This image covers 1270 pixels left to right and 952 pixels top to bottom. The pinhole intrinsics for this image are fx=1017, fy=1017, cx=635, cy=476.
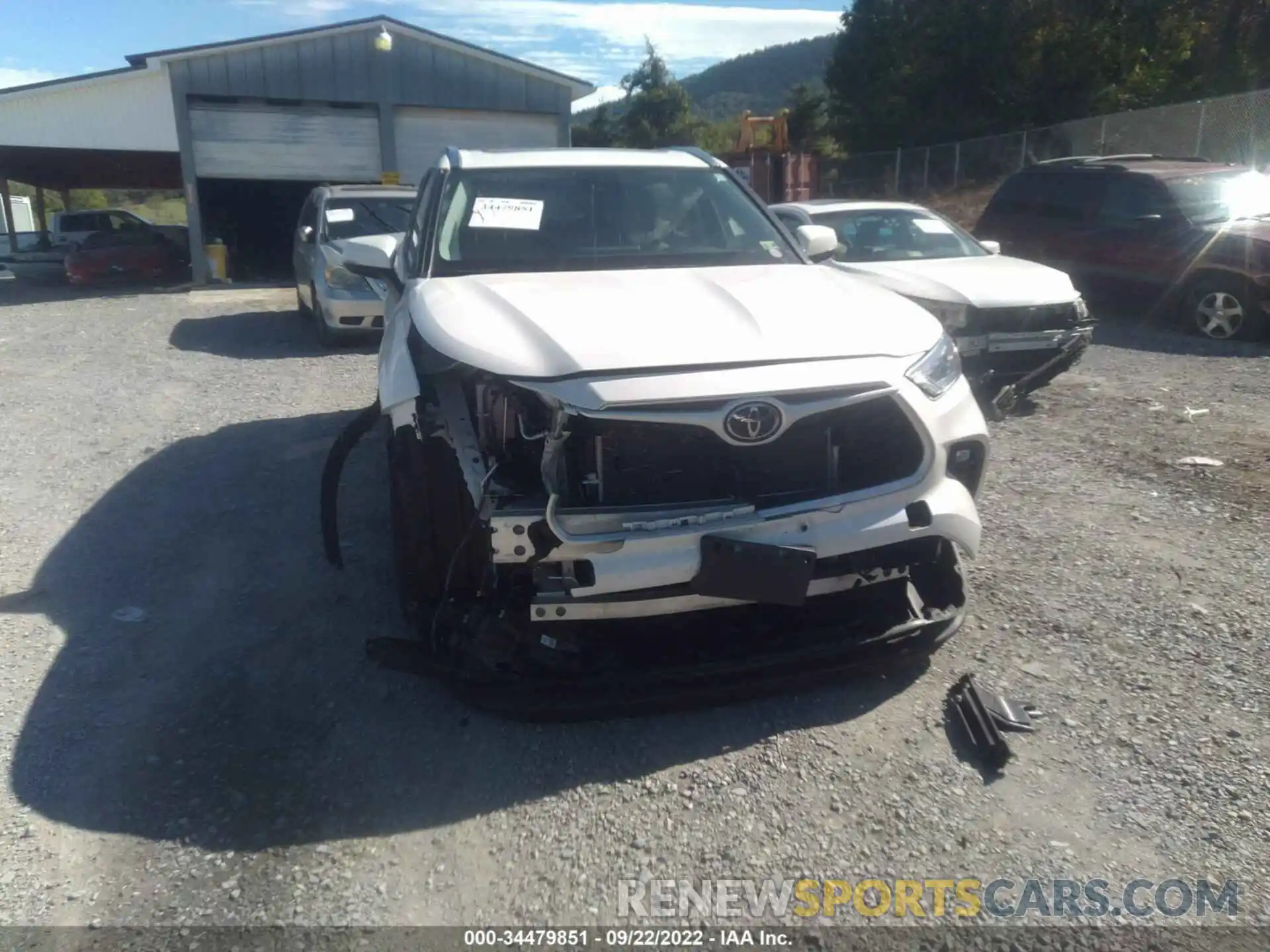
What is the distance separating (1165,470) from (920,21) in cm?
3409

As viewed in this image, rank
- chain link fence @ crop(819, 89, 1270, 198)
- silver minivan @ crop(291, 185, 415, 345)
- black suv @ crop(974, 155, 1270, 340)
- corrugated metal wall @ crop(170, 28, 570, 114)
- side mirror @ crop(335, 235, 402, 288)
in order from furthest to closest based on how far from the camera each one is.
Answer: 1. corrugated metal wall @ crop(170, 28, 570, 114)
2. chain link fence @ crop(819, 89, 1270, 198)
3. silver minivan @ crop(291, 185, 415, 345)
4. black suv @ crop(974, 155, 1270, 340)
5. side mirror @ crop(335, 235, 402, 288)

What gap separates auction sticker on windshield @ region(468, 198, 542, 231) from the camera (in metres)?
4.69

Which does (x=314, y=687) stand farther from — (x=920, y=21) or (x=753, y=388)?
(x=920, y=21)

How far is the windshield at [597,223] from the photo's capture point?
15.1ft

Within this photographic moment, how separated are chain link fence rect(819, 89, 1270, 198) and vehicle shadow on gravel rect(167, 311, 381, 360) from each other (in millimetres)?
12387

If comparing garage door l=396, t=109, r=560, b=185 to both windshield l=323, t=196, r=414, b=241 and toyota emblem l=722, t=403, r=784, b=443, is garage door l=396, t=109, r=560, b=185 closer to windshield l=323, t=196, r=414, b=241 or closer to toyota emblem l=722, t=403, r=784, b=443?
windshield l=323, t=196, r=414, b=241

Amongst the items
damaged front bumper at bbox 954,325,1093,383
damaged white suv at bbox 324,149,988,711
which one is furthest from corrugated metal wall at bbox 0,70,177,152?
damaged white suv at bbox 324,149,988,711

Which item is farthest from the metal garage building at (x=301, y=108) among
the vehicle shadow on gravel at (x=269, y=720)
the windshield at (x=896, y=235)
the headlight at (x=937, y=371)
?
the headlight at (x=937, y=371)

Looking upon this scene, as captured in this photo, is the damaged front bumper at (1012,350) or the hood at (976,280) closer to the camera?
the damaged front bumper at (1012,350)

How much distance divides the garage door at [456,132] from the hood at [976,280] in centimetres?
1465

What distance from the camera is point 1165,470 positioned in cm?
600

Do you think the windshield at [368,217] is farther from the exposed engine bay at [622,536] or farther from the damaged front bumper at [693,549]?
the damaged front bumper at [693,549]

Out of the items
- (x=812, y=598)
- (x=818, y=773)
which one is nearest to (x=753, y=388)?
(x=812, y=598)

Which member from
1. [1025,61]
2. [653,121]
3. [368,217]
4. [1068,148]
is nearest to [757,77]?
[653,121]
